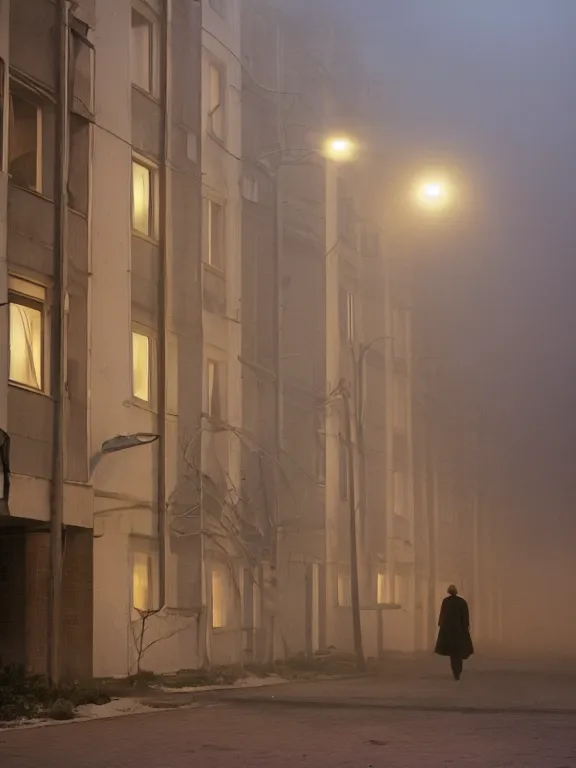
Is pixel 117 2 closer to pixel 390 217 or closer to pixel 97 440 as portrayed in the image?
pixel 97 440

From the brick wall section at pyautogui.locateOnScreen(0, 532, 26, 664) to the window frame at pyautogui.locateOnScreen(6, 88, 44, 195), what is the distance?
444 centimetres

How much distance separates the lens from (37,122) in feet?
68.2

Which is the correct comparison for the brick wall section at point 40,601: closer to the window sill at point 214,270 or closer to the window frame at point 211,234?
the window sill at point 214,270

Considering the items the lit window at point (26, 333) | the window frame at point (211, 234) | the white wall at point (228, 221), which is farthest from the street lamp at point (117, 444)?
the window frame at point (211, 234)

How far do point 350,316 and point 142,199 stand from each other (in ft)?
49.6

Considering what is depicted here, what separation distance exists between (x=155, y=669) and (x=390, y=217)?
22064mm

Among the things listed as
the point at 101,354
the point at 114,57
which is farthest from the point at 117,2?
the point at 101,354

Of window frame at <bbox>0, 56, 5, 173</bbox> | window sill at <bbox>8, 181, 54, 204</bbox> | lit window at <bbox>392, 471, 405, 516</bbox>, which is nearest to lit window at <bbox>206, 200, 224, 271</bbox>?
window sill at <bbox>8, 181, 54, 204</bbox>

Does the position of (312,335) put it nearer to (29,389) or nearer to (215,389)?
(215,389)

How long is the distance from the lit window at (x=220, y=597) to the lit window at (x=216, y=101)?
770 centimetres

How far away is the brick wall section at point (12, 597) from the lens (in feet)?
67.8

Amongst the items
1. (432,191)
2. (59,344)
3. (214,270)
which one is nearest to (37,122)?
(59,344)

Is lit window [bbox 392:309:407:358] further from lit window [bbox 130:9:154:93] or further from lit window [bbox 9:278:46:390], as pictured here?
lit window [bbox 9:278:46:390]

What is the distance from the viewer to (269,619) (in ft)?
96.1
